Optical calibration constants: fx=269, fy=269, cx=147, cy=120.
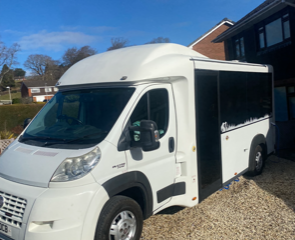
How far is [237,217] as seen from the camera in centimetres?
443

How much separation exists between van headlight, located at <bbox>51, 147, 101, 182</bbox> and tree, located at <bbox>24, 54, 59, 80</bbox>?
71.8 metres

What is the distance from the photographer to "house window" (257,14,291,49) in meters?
10.7

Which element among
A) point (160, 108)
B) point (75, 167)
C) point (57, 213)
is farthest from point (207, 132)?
point (57, 213)

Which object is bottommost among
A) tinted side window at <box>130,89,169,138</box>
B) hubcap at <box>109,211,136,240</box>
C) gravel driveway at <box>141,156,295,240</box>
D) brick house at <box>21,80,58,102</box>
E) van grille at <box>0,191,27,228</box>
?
gravel driveway at <box>141,156,295,240</box>

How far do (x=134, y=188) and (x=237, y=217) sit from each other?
2.09m

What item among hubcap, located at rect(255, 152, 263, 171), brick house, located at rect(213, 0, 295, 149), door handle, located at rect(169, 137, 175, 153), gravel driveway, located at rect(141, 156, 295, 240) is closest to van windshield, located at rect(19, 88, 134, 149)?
door handle, located at rect(169, 137, 175, 153)

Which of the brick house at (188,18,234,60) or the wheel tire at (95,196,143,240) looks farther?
the brick house at (188,18,234,60)

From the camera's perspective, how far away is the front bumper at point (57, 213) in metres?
2.62

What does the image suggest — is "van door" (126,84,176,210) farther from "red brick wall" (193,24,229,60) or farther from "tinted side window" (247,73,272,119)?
"red brick wall" (193,24,229,60)

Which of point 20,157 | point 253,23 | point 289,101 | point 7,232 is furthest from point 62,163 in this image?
point 253,23

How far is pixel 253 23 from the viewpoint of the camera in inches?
484

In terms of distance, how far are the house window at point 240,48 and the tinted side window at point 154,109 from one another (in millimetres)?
11632

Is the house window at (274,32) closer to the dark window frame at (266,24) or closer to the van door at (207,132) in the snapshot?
→ the dark window frame at (266,24)

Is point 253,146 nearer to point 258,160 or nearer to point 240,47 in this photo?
point 258,160
